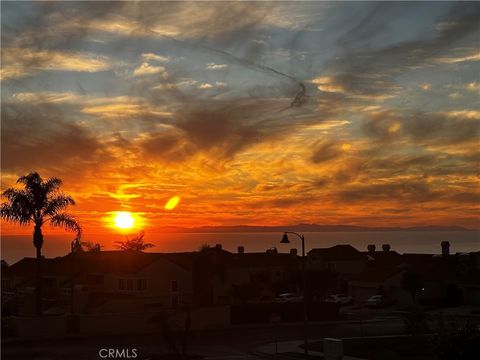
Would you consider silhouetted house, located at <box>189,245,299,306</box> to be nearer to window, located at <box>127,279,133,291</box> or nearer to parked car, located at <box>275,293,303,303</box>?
parked car, located at <box>275,293,303,303</box>

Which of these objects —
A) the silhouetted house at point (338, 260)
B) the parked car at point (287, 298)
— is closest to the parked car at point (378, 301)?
the parked car at point (287, 298)

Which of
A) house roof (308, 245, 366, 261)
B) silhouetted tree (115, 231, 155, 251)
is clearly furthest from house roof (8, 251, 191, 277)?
house roof (308, 245, 366, 261)

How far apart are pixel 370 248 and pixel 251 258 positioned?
34.6 metres

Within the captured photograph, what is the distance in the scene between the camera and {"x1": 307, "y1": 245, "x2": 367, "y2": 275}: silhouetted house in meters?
104

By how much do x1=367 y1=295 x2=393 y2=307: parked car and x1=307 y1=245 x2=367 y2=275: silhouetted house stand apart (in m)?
19.4

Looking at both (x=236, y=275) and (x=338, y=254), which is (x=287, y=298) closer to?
(x=236, y=275)

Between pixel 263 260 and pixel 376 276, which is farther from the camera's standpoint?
pixel 263 260

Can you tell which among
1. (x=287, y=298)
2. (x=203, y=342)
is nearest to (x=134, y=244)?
(x=287, y=298)

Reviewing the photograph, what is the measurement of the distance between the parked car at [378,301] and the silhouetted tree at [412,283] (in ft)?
10.5

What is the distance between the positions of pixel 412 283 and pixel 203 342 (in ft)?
125

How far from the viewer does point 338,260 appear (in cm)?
10438

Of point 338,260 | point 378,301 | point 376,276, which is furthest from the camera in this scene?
point 338,260

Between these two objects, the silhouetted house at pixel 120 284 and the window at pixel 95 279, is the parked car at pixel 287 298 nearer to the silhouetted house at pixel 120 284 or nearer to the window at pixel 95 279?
the silhouetted house at pixel 120 284

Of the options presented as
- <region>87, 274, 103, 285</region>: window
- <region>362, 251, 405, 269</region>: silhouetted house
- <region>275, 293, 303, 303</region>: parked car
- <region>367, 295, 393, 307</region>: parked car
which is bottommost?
<region>367, 295, 393, 307</region>: parked car
